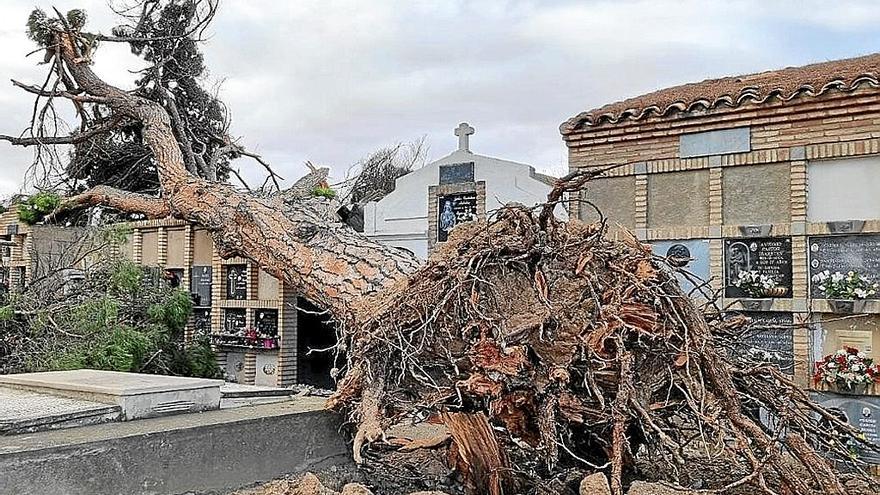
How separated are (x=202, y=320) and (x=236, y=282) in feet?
2.53

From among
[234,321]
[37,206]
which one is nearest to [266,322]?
[234,321]

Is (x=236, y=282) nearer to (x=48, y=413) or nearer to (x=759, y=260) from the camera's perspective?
(x=48, y=413)

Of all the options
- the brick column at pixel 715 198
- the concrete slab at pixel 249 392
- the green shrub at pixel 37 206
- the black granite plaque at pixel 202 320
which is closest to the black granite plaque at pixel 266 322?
the black granite plaque at pixel 202 320

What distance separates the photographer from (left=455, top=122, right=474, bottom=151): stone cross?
8641mm

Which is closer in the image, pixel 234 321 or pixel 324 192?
pixel 234 321

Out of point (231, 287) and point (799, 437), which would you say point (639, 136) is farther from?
point (231, 287)

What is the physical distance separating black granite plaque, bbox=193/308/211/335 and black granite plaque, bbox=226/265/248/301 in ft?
1.44

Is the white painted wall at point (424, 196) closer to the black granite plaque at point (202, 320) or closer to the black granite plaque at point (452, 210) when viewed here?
the black granite plaque at point (452, 210)

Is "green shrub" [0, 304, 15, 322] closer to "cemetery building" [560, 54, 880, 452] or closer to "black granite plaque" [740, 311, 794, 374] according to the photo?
"cemetery building" [560, 54, 880, 452]

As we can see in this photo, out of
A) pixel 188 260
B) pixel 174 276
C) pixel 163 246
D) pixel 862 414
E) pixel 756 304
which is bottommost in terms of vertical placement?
pixel 862 414

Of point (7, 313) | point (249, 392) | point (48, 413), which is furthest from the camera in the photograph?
point (7, 313)

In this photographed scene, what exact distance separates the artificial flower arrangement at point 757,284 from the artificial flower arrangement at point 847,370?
23.9 inches

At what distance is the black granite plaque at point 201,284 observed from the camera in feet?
32.0

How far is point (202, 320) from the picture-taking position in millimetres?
9883
